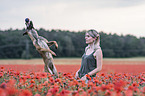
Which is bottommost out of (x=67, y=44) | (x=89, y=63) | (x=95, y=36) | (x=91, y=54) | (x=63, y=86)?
(x=63, y=86)

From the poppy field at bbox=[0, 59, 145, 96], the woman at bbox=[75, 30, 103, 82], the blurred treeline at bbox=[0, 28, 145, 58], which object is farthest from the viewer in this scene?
the blurred treeline at bbox=[0, 28, 145, 58]

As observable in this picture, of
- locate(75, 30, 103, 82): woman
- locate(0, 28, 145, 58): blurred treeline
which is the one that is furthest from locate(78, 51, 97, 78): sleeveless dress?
locate(0, 28, 145, 58): blurred treeline

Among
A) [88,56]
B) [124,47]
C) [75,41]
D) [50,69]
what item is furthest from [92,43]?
[124,47]

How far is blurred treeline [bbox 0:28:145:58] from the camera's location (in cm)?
4081

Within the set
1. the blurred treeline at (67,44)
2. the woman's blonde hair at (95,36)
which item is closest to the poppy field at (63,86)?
the woman's blonde hair at (95,36)

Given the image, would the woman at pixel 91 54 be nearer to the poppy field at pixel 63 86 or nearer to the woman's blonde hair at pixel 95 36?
the woman's blonde hair at pixel 95 36

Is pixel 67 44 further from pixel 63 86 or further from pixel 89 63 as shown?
pixel 63 86

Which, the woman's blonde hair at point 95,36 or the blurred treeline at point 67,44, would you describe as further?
the blurred treeline at point 67,44

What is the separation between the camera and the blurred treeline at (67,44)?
40812mm

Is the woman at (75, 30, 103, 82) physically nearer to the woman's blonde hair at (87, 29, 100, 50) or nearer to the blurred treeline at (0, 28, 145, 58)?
the woman's blonde hair at (87, 29, 100, 50)

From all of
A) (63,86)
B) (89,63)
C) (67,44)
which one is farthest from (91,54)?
(67,44)

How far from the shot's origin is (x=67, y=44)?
45156 mm

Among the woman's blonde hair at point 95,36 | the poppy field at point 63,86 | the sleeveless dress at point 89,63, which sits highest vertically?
the woman's blonde hair at point 95,36

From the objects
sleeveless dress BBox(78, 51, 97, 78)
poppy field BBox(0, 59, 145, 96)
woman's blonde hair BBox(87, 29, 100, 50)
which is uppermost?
woman's blonde hair BBox(87, 29, 100, 50)
